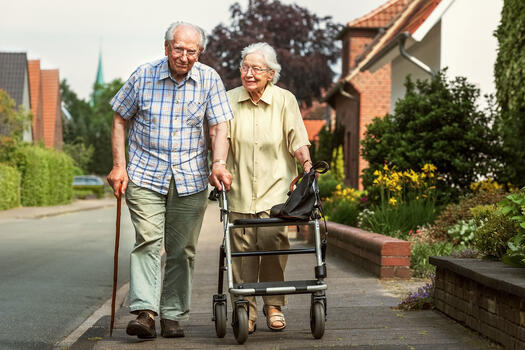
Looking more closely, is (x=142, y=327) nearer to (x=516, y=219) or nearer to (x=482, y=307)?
(x=482, y=307)

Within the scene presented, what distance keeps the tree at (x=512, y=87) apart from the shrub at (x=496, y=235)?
5.20 meters

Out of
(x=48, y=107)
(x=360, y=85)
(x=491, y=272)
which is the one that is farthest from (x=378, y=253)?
(x=48, y=107)

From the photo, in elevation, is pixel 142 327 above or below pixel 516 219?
below

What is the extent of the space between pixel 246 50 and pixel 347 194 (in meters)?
11.0

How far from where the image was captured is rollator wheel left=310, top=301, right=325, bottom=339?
5.30 meters

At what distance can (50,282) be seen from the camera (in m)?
10.1

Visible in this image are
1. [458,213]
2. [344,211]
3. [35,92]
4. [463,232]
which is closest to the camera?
[463,232]

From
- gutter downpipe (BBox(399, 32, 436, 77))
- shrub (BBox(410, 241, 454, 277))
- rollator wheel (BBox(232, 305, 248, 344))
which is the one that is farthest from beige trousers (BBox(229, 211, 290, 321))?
gutter downpipe (BBox(399, 32, 436, 77))

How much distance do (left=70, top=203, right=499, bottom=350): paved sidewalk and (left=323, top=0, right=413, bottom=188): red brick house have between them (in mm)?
20342

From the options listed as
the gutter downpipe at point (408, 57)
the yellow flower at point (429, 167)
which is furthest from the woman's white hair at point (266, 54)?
the gutter downpipe at point (408, 57)

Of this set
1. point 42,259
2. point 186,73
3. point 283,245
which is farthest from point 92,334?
point 42,259

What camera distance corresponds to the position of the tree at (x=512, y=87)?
1094 cm

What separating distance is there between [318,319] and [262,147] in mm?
1274

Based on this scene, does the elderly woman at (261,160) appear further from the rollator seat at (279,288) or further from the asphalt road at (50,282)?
the asphalt road at (50,282)
